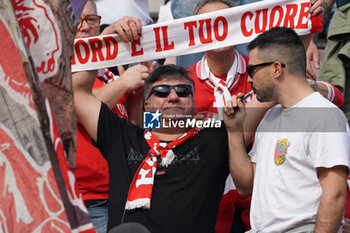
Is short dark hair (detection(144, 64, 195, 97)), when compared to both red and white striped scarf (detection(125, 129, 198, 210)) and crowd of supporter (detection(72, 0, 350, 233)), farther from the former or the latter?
red and white striped scarf (detection(125, 129, 198, 210))

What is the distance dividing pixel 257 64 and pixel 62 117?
1561mm

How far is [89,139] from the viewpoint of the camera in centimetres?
342

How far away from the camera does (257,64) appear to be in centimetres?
302

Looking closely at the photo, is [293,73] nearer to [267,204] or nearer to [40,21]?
[267,204]

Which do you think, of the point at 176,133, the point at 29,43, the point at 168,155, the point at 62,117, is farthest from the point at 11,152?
the point at 176,133

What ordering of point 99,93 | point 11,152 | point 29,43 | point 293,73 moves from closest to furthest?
1. point 11,152
2. point 29,43
3. point 293,73
4. point 99,93

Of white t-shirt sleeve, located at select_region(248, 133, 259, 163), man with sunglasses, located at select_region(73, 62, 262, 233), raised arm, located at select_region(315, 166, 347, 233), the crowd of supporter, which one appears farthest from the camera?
white t-shirt sleeve, located at select_region(248, 133, 259, 163)

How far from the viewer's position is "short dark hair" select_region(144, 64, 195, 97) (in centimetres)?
340

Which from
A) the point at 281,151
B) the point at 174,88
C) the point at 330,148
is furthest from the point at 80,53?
the point at 330,148

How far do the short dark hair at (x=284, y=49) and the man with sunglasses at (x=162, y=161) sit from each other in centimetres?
51

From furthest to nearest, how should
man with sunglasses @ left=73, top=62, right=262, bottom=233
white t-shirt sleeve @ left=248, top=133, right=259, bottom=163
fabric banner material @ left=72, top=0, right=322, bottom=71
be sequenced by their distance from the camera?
1. fabric banner material @ left=72, top=0, right=322, bottom=71
2. white t-shirt sleeve @ left=248, top=133, right=259, bottom=163
3. man with sunglasses @ left=73, top=62, right=262, bottom=233

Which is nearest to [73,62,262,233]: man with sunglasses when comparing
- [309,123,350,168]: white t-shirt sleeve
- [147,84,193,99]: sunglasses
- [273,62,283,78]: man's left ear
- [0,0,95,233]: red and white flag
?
[147,84,193,99]: sunglasses

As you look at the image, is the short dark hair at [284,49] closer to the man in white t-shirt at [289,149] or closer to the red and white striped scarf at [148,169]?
the man in white t-shirt at [289,149]

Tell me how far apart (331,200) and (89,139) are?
158 cm
